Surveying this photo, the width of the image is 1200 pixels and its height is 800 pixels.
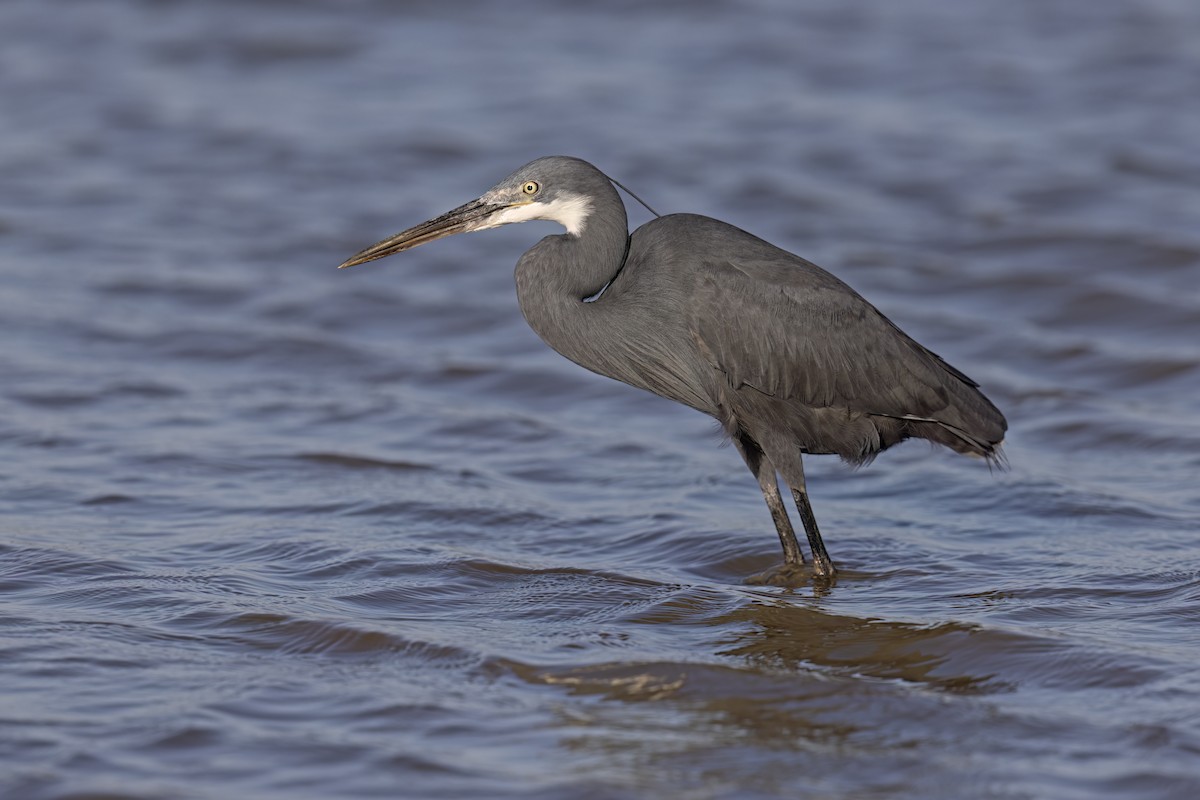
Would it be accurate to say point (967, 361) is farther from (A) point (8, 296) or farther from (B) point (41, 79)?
(B) point (41, 79)

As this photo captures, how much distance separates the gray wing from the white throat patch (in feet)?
1.75

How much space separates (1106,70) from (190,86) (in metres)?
8.91

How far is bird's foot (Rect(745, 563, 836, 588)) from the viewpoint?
6766mm

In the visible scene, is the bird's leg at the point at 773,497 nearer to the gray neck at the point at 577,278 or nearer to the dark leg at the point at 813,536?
the dark leg at the point at 813,536

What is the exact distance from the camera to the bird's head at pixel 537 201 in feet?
21.8

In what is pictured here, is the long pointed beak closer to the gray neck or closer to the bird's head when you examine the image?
the bird's head

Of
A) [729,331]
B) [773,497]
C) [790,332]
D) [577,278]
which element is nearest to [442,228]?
[577,278]

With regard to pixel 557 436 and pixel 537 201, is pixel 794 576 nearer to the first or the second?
pixel 537 201

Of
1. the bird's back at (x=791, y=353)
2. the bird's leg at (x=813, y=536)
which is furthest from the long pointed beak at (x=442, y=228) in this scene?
the bird's leg at (x=813, y=536)

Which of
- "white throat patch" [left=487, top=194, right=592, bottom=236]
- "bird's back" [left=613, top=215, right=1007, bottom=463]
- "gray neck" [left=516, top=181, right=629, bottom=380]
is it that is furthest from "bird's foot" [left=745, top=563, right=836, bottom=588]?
"white throat patch" [left=487, top=194, right=592, bottom=236]

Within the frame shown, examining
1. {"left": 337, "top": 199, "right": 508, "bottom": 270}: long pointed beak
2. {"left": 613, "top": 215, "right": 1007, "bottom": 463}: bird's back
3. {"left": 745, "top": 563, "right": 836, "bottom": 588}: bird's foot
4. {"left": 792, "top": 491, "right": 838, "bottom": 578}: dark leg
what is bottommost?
{"left": 745, "top": 563, "right": 836, "bottom": 588}: bird's foot

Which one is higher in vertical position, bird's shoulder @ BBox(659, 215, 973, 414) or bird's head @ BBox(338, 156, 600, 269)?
bird's head @ BBox(338, 156, 600, 269)

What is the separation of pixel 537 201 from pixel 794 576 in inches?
74.0

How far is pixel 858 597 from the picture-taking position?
658cm
